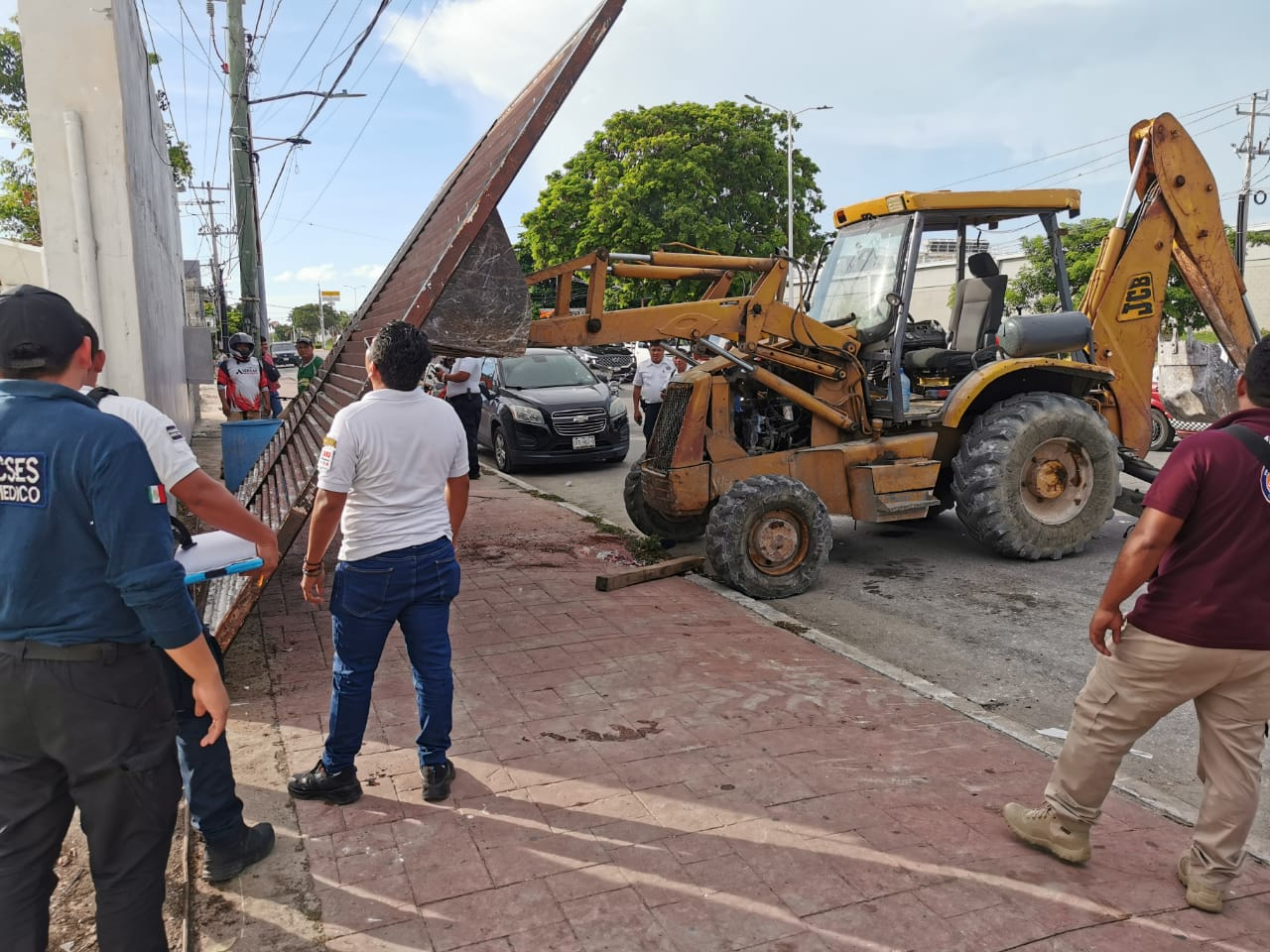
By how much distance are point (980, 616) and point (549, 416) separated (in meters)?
7.21

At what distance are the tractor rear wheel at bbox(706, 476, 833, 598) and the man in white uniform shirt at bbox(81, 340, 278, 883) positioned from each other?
375 centimetres

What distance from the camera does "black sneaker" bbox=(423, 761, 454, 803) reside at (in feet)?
11.1

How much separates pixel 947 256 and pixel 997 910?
7.23 metres

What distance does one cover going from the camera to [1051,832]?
→ 3070mm

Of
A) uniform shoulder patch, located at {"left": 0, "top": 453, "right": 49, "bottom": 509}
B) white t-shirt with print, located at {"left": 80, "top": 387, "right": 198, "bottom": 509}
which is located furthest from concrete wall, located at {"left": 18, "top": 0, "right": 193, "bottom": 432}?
uniform shoulder patch, located at {"left": 0, "top": 453, "right": 49, "bottom": 509}

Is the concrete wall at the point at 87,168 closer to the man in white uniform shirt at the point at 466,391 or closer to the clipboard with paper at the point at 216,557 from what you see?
the clipboard with paper at the point at 216,557

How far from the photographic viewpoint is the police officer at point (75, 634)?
2.09m

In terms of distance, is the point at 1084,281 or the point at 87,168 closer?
the point at 87,168

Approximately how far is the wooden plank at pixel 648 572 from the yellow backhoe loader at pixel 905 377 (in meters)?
0.44

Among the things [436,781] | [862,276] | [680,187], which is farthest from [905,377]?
[680,187]

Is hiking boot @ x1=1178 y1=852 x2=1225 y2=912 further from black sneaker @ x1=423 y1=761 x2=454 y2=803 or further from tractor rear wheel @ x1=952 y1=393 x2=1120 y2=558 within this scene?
tractor rear wheel @ x1=952 y1=393 x2=1120 y2=558

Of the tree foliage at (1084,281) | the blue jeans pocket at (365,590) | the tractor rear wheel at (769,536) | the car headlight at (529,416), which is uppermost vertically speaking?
the tree foliage at (1084,281)

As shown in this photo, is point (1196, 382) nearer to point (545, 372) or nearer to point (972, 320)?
point (972, 320)

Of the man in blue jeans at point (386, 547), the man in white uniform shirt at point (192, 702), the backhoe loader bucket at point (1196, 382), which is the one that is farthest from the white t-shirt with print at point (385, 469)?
the backhoe loader bucket at point (1196, 382)
